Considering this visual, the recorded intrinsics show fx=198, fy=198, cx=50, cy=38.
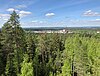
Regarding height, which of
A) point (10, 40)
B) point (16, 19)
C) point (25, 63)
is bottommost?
point (25, 63)

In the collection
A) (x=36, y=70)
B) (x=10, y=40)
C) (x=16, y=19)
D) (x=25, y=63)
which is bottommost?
(x=36, y=70)

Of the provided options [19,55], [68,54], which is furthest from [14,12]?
[68,54]

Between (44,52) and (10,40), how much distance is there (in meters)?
24.5

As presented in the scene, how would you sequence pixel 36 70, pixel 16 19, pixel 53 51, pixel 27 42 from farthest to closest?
pixel 53 51 < pixel 27 42 < pixel 36 70 < pixel 16 19

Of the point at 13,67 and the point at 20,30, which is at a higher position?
the point at 20,30

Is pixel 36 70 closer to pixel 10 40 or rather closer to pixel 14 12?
pixel 10 40

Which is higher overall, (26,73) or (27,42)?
(27,42)

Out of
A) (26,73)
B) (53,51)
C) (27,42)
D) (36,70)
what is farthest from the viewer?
(53,51)

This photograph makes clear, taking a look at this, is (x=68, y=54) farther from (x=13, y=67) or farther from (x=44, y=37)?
(x=13, y=67)

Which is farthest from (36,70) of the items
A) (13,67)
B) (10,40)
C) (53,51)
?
(53,51)

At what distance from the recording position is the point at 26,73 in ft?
104

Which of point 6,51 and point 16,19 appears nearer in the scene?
point 16,19

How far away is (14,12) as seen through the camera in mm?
38188

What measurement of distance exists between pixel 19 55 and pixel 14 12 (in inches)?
327
